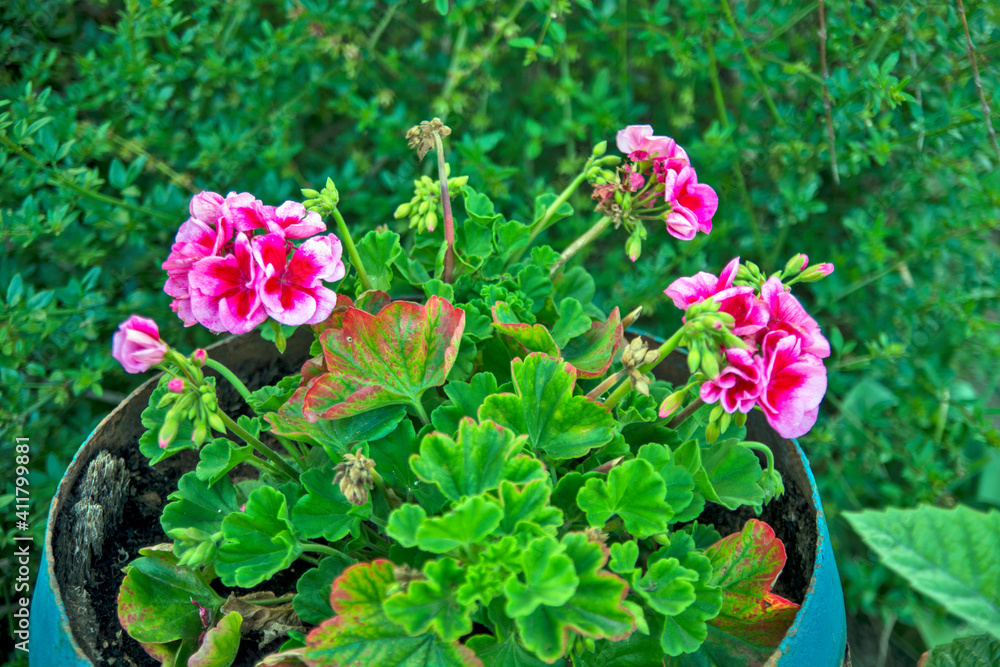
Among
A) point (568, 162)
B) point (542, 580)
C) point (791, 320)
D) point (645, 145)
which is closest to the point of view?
point (542, 580)

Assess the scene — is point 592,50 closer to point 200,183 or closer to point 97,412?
point 200,183

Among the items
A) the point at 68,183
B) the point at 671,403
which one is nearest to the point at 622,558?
the point at 671,403

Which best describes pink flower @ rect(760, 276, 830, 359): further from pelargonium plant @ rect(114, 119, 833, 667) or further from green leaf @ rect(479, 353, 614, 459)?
green leaf @ rect(479, 353, 614, 459)

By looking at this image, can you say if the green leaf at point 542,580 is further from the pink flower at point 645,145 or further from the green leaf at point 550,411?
the pink flower at point 645,145

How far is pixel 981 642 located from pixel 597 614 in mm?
597

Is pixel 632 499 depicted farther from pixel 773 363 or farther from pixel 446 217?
pixel 446 217

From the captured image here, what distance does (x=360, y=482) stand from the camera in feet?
2.72

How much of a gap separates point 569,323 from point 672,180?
24 centimetres

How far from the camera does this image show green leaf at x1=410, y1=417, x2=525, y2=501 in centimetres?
83

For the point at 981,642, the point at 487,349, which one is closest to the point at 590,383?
the point at 487,349

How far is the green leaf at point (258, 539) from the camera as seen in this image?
868 millimetres

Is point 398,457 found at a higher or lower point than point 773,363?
lower

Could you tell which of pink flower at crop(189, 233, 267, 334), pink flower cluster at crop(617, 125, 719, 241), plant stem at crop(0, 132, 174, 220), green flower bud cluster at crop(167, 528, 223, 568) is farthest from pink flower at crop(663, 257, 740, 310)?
plant stem at crop(0, 132, 174, 220)

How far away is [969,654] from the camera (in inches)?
39.5
